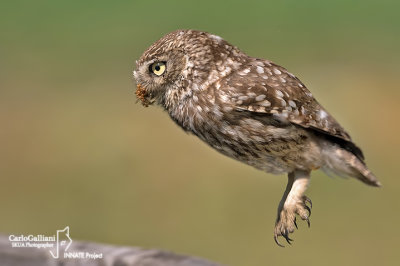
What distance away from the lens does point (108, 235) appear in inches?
236

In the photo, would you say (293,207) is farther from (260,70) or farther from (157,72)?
(157,72)

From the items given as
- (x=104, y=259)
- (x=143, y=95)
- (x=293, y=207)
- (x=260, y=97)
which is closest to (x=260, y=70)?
(x=260, y=97)

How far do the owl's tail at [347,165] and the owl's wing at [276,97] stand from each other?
0.17 m

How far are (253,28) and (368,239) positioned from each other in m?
3.12

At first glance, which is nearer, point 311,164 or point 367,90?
point 311,164

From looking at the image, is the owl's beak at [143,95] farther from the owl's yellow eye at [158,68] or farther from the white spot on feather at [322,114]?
the white spot on feather at [322,114]

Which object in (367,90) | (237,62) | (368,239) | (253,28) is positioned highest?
(253,28)

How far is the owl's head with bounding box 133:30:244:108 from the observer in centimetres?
291

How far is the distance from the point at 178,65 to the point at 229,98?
24 cm

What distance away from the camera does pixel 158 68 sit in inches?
115

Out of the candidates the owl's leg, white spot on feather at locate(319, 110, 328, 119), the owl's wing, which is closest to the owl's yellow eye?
the owl's wing

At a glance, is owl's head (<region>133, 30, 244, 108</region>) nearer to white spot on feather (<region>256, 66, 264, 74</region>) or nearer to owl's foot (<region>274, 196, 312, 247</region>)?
white spot on feather (<region>256, 66, 264, 74</region>)

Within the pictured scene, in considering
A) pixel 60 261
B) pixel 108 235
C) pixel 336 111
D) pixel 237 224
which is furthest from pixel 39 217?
pixel 60 261

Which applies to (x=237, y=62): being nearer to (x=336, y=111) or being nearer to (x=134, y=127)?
(x=336, y=111)
